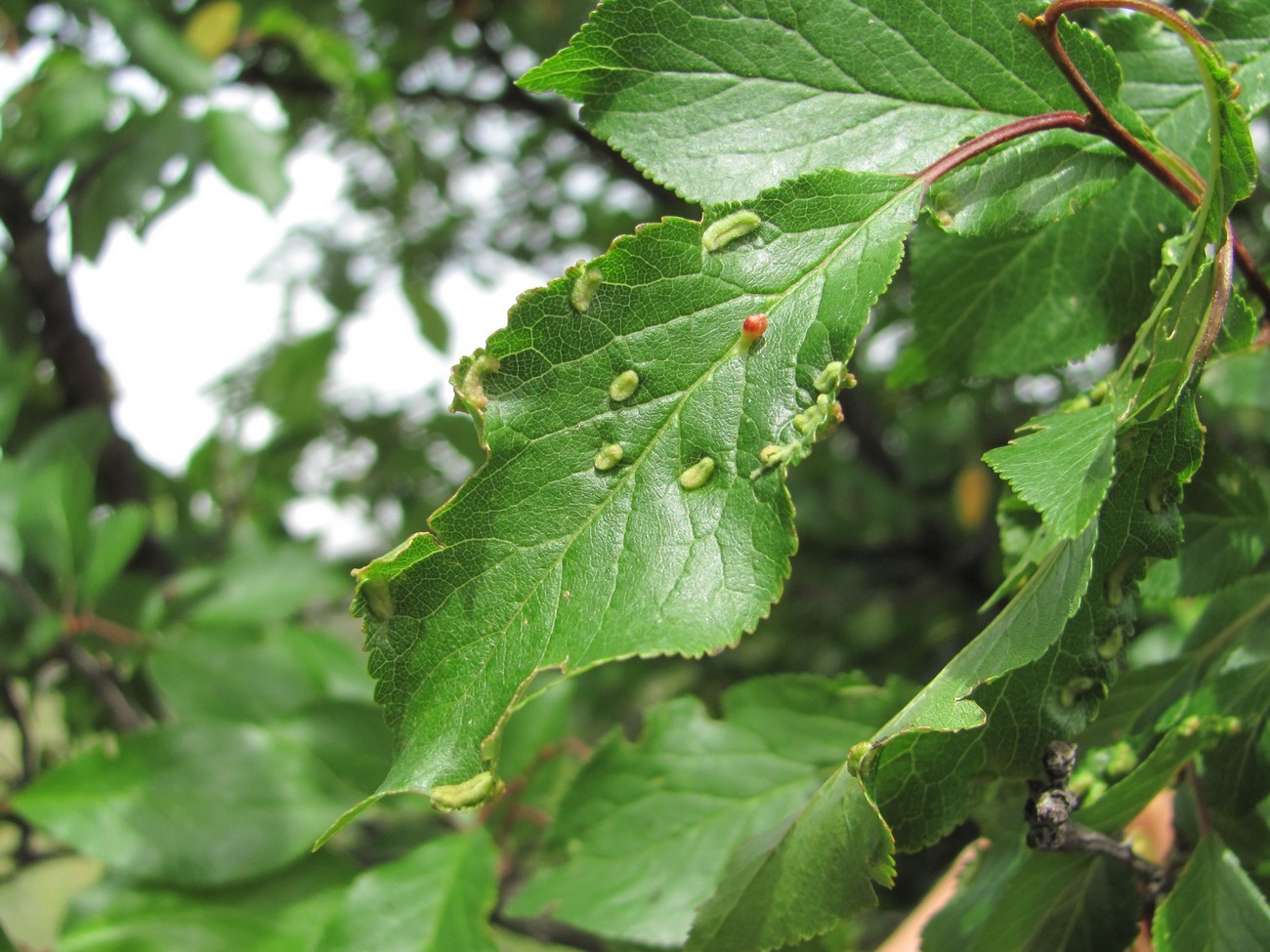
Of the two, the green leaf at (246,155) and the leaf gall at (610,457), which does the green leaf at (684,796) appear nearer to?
the leaf gall at (610,457)

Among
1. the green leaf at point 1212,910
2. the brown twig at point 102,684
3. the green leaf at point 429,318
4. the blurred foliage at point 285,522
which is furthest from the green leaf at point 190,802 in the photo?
the green leaf at point 429,318

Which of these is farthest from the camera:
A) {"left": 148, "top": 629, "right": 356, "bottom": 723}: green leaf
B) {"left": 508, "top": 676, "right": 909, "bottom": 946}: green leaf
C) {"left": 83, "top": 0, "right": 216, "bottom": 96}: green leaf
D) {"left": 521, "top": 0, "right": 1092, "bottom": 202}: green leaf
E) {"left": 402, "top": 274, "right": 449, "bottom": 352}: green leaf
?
{"left": 402, "top": 274, "right": 449, "bottom": 352}: green leaf

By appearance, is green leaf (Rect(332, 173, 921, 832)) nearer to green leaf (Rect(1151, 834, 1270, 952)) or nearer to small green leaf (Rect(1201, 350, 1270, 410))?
green leaf (Rect(1151, 834, 1270, 952))

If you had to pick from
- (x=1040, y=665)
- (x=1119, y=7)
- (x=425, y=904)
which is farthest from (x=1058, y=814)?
(x=425, y=904)

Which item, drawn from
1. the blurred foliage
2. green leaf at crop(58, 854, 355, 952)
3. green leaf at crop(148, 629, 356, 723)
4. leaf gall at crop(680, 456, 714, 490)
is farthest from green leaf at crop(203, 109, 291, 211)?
leaf gall at crop(680, 456, 714, 490)

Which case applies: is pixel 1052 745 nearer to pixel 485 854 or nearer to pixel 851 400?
pixel 485 854

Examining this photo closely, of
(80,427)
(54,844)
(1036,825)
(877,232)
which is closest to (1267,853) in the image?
(1036,825)

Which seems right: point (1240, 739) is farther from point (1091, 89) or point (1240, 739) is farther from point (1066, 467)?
point (1091, 89)
